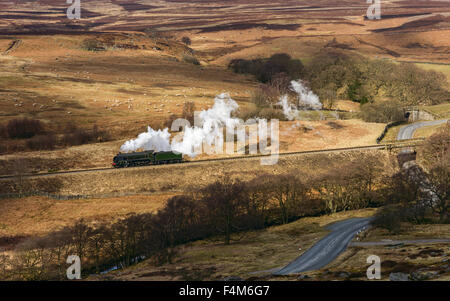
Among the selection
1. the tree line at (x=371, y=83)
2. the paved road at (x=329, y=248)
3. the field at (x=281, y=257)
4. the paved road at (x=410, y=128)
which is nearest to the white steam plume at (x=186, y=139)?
the field at (x=281, y=257)

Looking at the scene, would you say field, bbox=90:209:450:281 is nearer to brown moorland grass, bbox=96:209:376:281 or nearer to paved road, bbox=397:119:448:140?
brown moorland grass, bbox=96:209:376:281

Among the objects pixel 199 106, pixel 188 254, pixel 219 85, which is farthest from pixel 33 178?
pixel 219 85

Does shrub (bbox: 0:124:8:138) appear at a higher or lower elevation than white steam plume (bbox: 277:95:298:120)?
lower

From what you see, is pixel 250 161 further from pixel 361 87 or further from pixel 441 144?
pixel 361 87

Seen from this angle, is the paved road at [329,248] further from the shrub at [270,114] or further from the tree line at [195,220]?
the shrub at [270,114]

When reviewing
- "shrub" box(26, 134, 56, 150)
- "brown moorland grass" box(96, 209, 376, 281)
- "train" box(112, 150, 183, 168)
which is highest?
"shrub" box(26, 134, 56, 150)

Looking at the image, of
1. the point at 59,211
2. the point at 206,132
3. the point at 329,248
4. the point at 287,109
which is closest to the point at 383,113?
the point at 287,109

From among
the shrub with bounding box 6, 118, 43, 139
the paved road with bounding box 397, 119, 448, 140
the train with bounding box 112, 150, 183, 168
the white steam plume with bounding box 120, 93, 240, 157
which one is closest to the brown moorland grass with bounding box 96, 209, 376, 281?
the train with bounding box 112, 150, 183, 168
